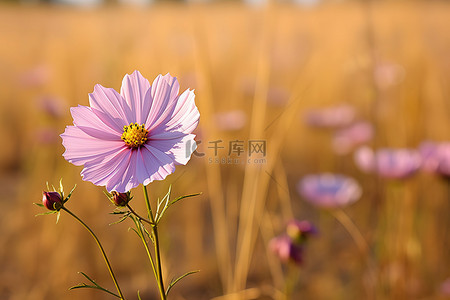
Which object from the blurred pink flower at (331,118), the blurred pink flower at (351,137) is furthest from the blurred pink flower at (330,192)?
the blurred pink flower at (331,118)

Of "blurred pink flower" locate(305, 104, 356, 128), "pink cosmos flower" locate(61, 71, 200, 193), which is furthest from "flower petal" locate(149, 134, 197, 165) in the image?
"blurred pink flower" locate(305, 104, 356, 128)

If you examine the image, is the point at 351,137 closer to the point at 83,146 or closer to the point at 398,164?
the point at 398,164

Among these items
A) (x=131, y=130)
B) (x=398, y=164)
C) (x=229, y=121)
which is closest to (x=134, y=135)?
(x=131, y=130)

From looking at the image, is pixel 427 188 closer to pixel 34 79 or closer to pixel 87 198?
pixel 87 198

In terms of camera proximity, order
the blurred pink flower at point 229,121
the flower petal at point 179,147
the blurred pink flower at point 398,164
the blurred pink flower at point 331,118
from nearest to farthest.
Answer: the flower petal at point 179,147, the blurred pink flower at point 398,164, the blurred pink flower at point 229,121, the blurred pink flower at point 331,118

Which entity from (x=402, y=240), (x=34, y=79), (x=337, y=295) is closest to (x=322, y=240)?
(x=337, y=295)

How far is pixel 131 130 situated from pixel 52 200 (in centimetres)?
5

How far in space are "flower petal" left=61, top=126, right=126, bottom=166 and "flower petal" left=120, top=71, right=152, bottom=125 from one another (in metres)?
0.02

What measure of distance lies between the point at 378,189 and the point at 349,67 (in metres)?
0.21

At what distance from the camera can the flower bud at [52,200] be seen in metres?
0.22

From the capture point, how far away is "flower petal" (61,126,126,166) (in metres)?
0.20

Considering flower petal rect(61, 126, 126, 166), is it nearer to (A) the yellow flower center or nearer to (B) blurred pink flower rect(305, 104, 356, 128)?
(A) the yellow flower center

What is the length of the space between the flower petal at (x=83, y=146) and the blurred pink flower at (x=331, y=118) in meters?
1.11

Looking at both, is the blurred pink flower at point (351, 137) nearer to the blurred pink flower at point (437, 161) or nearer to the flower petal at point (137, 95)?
the blurred pink flower at point (437, 161)
